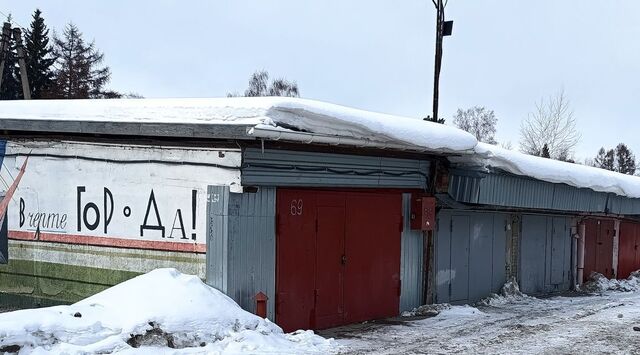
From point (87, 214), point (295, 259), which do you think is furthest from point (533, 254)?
point (87, 214)

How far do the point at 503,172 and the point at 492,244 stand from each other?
71.9 inches

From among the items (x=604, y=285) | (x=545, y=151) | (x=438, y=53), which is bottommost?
(x=604, y=285)

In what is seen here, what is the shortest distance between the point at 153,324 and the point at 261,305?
2.05 metres

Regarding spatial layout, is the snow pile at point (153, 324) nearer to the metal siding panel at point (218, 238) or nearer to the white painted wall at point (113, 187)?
the metal siding panel at point (218, 238)

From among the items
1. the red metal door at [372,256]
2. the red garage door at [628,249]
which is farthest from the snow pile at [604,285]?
the red metal door at [372,256]

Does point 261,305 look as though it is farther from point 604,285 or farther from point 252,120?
point 604,285

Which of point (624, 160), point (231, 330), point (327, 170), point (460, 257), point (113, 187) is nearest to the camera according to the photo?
point (231, 330)

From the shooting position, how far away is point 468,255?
14.9 metres

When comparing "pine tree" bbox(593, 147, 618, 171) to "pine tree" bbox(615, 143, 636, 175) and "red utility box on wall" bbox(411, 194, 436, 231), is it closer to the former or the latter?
"pine tree" bbox(615, 143, 636, 175)

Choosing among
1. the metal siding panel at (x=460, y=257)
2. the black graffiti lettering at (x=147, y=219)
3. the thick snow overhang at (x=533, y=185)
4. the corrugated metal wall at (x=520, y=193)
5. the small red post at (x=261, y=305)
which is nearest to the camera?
the small red post at (x=261, y=305)

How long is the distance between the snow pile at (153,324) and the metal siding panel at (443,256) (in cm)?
497

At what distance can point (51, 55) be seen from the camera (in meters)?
50.5

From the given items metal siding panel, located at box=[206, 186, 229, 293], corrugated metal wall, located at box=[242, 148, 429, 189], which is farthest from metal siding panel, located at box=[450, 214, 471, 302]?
metal siding panel, located at box=[206, 186, 229, 293]

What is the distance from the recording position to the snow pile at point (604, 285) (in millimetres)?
18766
